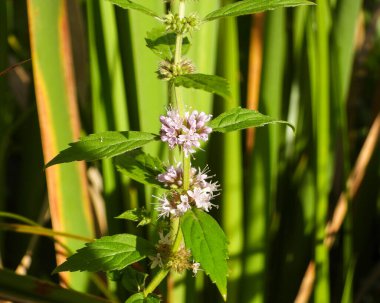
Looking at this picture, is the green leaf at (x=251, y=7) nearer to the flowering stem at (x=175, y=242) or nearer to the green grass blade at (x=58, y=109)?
the flowering stem at (x=175, y=242)

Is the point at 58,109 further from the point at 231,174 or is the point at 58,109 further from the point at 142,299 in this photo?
the point at 142,299

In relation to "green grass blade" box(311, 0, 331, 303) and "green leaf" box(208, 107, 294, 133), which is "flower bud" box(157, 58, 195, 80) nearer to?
"green leaf" box(208, 107, 294, 133)

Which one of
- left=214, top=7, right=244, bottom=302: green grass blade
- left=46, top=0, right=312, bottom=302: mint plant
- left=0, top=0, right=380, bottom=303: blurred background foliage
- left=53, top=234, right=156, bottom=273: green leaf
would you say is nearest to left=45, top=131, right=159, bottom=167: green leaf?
left=46, top=0, right=312, bottom=302: mint plant

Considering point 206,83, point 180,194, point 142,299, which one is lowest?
point 142,299

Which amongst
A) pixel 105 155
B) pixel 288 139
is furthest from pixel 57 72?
pixel 288 139

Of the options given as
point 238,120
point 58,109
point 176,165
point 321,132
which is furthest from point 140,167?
point 321,132

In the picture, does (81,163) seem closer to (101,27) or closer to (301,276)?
(101,27)

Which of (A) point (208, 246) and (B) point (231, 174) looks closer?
(A) point (208, 246)
